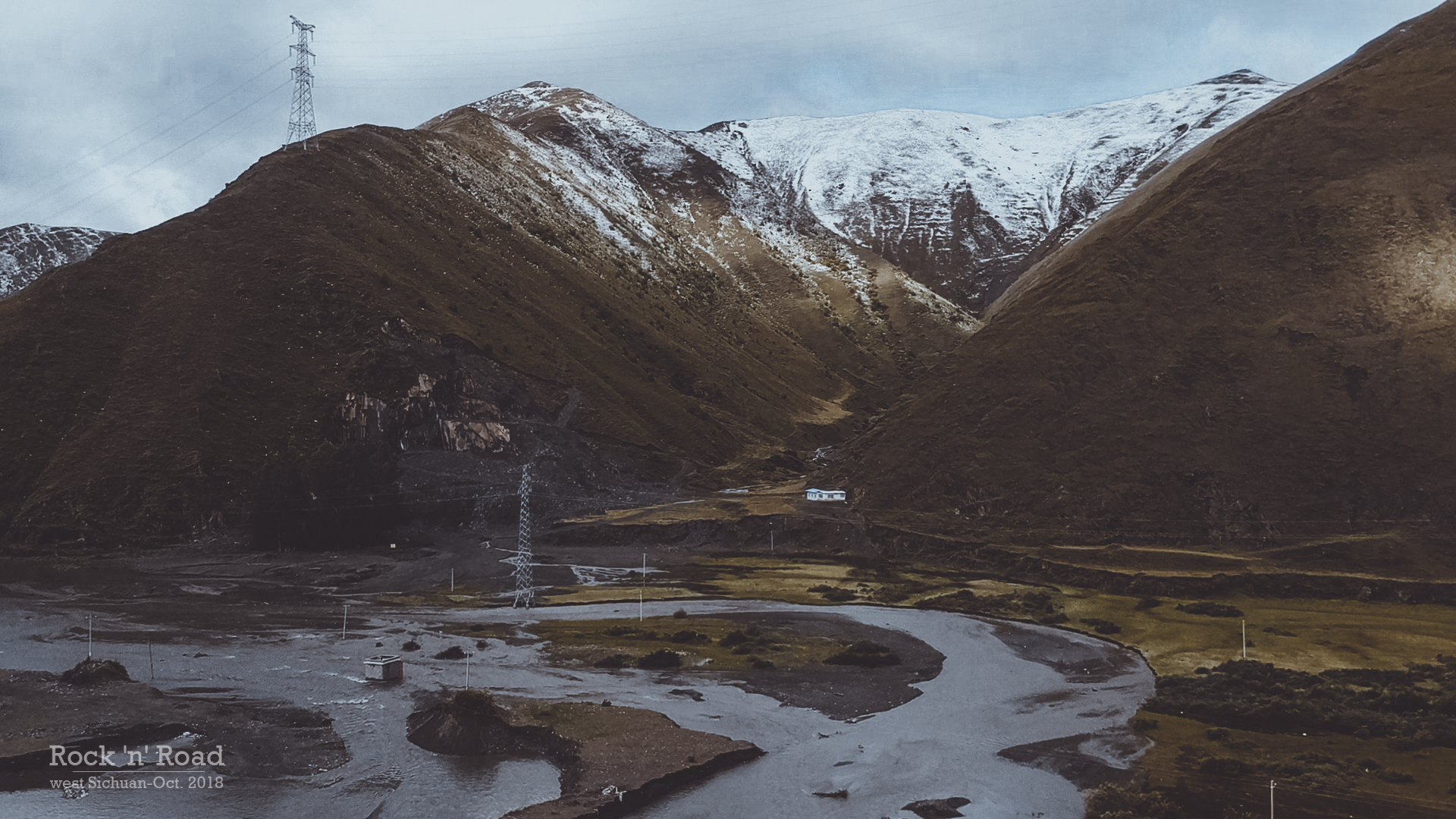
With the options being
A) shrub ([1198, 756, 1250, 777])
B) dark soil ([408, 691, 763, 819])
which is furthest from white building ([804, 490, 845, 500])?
shrub ([1198, 756, 1250, 777])

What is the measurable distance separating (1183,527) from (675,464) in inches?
2909

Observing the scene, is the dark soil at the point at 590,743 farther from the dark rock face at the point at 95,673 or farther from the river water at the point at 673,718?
the dark rock face at the point at 95,673

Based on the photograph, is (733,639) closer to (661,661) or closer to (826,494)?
(661,661)

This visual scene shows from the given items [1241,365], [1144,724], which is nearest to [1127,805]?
[1144,724]

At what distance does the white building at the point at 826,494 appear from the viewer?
13250 centimetres

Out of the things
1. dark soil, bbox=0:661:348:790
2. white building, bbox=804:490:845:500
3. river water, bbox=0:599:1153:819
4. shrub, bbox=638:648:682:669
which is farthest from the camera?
white building, bbox=804:490:845:500

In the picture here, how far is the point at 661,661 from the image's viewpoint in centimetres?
7569

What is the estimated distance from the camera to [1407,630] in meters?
80.0

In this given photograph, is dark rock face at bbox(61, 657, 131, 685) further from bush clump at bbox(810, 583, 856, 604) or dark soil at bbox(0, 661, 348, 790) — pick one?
bush clump at bbox(810, 583, 856, 604)

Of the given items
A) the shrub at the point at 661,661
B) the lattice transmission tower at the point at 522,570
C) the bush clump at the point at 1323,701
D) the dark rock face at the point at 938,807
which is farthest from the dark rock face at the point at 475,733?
the lattice transmission tower at the point at 522,570

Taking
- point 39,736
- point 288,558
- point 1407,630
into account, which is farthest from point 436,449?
point 1407,630

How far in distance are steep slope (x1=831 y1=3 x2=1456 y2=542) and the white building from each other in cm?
216

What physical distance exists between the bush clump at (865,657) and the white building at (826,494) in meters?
→ 53.8

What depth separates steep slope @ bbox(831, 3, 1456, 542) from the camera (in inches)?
4286
